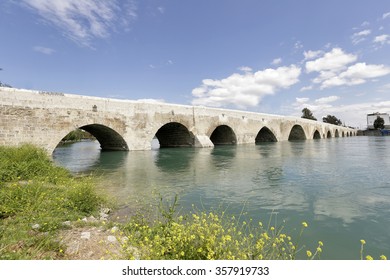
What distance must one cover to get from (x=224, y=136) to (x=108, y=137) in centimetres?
1793

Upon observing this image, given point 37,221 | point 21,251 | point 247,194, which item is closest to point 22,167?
point 37,221

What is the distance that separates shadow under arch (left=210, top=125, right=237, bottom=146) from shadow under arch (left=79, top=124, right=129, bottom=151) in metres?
15.8

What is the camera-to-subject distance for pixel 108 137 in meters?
24.0

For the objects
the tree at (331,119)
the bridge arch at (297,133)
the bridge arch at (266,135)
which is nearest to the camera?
the bridge arch at (266,135)

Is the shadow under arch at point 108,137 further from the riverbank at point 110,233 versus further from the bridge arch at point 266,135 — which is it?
the bridge arch at point 266,135

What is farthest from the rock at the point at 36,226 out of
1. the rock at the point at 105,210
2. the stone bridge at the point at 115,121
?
the stone bridge at the point at 115,121

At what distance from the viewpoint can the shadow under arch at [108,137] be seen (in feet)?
69.9

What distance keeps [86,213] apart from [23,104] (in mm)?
13768


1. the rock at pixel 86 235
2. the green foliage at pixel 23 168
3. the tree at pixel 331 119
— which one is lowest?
the rock at pixel 86 235

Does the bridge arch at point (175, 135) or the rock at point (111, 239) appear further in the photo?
the bridge arch at point (175, 135)

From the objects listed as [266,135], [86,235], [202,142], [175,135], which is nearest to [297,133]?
[266,135]

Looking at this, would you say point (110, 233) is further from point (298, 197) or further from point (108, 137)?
point (108, 137)

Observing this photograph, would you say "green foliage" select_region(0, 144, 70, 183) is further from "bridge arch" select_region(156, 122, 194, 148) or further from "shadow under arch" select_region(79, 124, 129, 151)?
"bridge arch" select_region(156, 122, 194, 148)

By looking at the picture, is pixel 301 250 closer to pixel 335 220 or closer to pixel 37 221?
pixel 335 220
